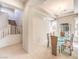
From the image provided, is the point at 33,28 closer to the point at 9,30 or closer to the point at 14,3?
the point at 14,3

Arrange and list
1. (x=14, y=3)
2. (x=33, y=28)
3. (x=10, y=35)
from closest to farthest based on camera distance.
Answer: (x=14, y=3) < (x=33, y=28) < (x=10, y=35)

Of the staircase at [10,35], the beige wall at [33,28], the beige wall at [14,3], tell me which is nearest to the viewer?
the beige wall at [14,3]

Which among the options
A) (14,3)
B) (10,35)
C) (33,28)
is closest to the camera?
(14,3)

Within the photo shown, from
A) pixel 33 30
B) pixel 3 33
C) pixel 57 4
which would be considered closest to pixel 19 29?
pixel 3 33

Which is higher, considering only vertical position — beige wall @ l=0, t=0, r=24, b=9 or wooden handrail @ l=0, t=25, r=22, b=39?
beige wall @ l=0, t=0, r=24, b=9

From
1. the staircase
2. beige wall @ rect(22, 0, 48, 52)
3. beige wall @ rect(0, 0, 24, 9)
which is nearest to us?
beige wall @ rect(0, 0, 24, 9)

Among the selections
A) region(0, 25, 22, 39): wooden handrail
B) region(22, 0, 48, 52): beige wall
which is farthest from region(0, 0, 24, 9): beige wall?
region(0, 25, 22, 39): wooden handrail

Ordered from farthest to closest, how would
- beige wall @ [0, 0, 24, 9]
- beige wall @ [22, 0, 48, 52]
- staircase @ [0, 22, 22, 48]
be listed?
staircase @ [0, 22, 22, 48] → beige wall @ [22, 0, 48, 52] → beige wall @ [0, 0, 24, 9]

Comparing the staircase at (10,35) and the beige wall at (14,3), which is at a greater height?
the beige wall at (14,3)

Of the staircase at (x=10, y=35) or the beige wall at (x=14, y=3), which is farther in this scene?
the staircase at (x=10, y=35)

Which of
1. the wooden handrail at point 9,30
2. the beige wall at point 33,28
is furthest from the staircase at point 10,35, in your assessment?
the beige wall at point 33,28

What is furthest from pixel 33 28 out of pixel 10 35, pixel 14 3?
pixel 10 35

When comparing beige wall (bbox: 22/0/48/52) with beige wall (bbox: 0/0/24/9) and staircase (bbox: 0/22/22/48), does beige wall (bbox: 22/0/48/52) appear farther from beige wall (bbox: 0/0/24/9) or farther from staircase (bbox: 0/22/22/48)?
staircase (bbox: 0/22/22/48)

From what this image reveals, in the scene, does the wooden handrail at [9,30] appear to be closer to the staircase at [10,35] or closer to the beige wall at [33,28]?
the staircase at [10,35]
